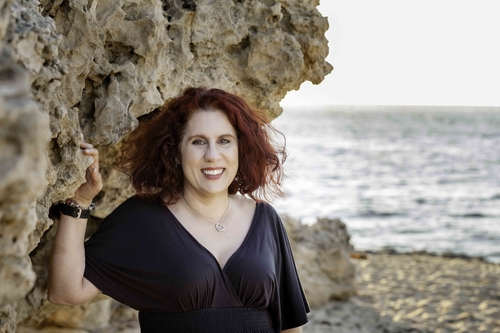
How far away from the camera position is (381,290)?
28.6 feet

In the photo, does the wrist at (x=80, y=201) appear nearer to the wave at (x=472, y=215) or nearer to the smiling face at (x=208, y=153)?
the smiling face at (x=208, y=153)

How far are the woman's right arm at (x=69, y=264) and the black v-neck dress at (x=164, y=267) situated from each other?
2.6 inches

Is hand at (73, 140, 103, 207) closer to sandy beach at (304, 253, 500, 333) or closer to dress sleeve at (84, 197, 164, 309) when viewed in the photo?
dress sleeve at (84, 197, 164, 309)

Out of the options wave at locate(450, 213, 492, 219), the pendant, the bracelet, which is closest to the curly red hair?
the pendant

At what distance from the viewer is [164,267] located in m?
2.92

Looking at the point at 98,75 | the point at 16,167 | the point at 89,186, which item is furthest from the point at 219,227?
the point at 16,167

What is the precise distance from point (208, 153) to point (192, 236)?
1.43ft

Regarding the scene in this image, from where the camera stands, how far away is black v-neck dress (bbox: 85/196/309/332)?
9.50ft

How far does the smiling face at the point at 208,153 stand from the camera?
10.1 ft

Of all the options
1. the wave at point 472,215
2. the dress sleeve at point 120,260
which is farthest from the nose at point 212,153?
the wave at point 472,215

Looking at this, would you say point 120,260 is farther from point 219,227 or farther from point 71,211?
point 219,227

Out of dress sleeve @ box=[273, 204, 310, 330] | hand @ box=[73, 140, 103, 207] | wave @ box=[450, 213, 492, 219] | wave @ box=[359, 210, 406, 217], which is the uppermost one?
hand @ box=[73, 140, 103, 207]

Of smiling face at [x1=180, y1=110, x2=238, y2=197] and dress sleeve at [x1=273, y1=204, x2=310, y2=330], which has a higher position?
smiling face at [x1=180, y1=110, x2=238, y2=197]

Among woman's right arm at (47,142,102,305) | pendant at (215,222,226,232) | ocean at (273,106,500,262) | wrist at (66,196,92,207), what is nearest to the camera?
woman's right arm at (47,142,102,305)
